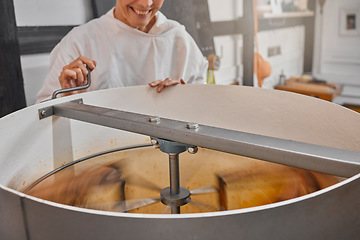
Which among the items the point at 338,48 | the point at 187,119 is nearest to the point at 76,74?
the point at 187,119

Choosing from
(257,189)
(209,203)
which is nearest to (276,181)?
(257,189)

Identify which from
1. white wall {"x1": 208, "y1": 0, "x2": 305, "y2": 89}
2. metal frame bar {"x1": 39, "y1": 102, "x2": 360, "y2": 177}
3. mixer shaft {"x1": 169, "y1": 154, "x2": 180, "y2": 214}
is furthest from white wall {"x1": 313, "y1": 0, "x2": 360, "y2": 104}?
metal frame bar {"x1": 39, "y1": 102, "x2": 360, "y2": 177}

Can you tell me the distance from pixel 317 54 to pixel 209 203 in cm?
420

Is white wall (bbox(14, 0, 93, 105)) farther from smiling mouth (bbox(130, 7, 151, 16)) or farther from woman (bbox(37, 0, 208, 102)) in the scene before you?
smiling mouth (bbox(130, 7, 151, 16))

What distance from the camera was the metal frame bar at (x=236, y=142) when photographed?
0.44m

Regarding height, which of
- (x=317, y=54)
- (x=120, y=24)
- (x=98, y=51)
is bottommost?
(x=317, y=54)

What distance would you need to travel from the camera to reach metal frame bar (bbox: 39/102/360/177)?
0.44m

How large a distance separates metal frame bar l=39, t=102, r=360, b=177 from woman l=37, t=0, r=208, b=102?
784 mm

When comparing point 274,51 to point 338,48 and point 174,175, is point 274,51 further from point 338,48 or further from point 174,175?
point 174,175

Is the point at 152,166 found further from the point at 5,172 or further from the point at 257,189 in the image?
the point at 5,172

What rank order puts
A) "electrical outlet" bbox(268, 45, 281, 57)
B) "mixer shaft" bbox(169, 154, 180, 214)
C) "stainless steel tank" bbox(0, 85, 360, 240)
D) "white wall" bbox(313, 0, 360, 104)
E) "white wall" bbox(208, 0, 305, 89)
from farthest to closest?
"white wall" bbox(313, 0, 360, 104) < "electrical outlet" bbox(268, 45, 281, 57) < "white wall" bbox(208, 0, 305, 89) < "mixer shaft" bbox(169, 154, 180, 214) < "stainless steel tank" bbox(0, 85, 360, 240)

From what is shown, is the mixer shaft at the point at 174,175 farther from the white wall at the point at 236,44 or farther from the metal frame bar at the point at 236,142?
the white wall at the point at 236,44

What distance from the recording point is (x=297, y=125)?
0.79m

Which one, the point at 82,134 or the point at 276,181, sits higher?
the point at 82,134
